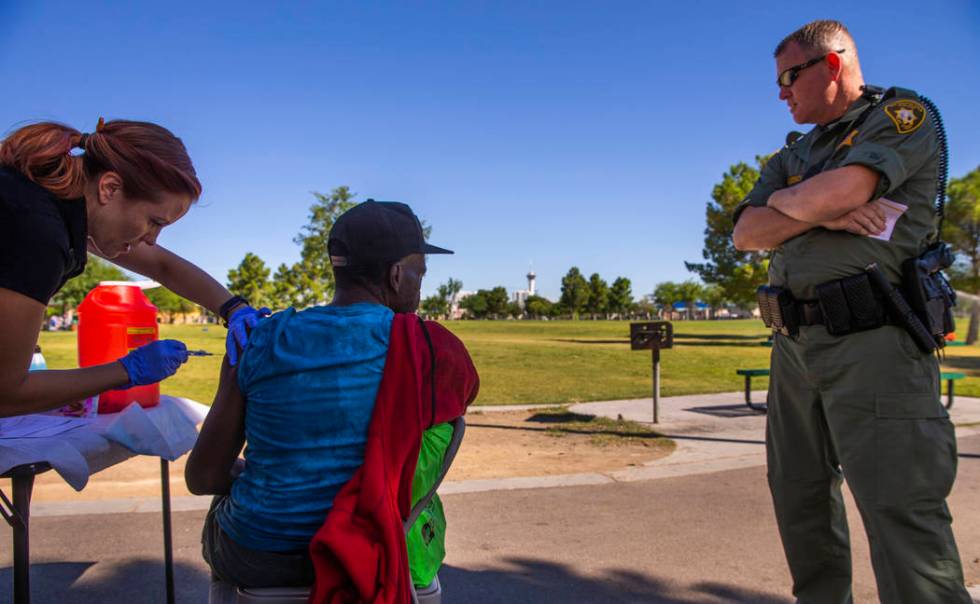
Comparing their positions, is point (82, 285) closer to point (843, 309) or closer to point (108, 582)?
point (108, 582)

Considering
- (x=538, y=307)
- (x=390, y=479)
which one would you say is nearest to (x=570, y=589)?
(x=390, y=479)

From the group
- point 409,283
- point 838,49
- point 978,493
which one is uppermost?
point 838,49

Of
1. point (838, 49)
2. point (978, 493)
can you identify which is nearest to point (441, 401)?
point (838, 49)

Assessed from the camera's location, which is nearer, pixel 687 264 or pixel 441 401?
pixel 441 401

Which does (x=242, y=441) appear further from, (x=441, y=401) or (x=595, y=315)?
(x=595, y=315)

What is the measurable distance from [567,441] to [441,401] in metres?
5.32

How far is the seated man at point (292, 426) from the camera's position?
5.16 ft

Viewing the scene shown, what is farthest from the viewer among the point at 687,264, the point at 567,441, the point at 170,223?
the point at 687,264

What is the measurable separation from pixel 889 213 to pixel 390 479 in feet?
5.77

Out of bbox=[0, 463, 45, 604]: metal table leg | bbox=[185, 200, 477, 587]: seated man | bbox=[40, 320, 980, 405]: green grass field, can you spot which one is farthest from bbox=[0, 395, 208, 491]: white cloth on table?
bbox=[40, 320, 980, 405]: green grass field

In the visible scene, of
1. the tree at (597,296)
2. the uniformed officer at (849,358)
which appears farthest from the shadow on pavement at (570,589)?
the tree at (597,296)

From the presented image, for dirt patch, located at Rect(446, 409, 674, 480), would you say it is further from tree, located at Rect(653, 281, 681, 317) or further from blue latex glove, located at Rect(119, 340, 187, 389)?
tree, located at Rect(653, 281, 681, 317)

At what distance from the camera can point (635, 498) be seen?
4.76m

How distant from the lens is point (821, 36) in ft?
7.78
